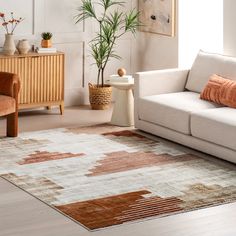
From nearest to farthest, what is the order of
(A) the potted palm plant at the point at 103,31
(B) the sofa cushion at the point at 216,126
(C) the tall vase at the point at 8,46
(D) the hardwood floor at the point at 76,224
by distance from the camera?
1. (D) the hardwood floor at the point at 76,224
2. (B) the sofa cushion at the point at 216,126
3. (C) the tall vase at the point at 8,46
4. (A) the potted palm plant at the point at 103,31

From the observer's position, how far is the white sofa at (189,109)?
6.49 metres

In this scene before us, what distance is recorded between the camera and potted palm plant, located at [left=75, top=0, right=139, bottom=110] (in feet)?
28.2

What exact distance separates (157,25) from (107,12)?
60cm

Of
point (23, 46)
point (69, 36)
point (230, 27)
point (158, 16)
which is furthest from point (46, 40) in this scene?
point (230, 27)

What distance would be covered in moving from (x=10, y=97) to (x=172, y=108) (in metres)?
1.47

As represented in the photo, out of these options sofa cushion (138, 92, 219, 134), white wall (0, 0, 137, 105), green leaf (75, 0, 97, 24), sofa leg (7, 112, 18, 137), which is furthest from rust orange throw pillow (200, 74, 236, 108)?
white wall (0, 0, 137, 105)

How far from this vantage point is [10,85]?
7.24 m

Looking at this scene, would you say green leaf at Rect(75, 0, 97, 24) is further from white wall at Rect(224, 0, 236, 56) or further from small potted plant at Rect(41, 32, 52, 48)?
white wall at Rect(224, 0, 236, 56)

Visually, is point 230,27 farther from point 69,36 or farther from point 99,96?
point 69,36

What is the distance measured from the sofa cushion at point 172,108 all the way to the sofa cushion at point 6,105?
1.21 m

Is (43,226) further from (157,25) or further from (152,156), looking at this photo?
(157,25)

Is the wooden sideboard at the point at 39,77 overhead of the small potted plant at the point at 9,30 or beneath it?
beneath

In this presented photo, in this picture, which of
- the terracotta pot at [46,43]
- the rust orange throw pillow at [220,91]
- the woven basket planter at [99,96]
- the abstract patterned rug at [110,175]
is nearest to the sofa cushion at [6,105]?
the abstract patterned rug at [110,175]

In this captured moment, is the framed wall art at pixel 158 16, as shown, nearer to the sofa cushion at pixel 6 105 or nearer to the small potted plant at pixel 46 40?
the small potted plant at pixel 46 40
